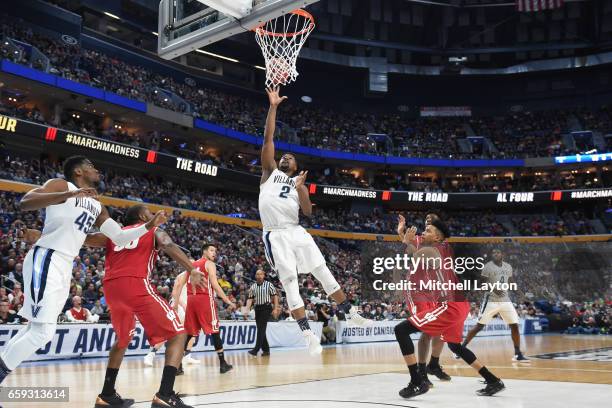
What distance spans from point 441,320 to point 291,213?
227 centimetres

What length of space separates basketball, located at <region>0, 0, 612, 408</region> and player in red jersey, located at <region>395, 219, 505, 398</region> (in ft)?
0.09

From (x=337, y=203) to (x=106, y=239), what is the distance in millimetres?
41372

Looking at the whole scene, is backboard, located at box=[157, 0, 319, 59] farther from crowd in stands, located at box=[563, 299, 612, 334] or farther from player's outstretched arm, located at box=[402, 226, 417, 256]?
crowd in stands, located at box=[563, 299, 612, 334]

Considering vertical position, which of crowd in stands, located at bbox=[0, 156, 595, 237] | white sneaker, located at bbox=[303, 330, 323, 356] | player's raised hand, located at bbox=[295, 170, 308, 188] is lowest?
white sneaker, located at bbox=[303, 330, 323, 356]

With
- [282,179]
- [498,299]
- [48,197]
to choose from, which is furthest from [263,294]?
[48,197]

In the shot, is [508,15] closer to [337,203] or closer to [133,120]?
[337,203]

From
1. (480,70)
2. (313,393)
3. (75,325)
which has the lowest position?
(313,393)

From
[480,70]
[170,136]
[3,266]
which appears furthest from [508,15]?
[3,266]

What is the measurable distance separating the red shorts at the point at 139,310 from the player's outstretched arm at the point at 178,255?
437 mm

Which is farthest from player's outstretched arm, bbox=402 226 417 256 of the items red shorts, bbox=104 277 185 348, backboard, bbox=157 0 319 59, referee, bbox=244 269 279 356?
referee, bbox=244 269 279 356

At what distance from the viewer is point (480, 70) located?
49.2 meters

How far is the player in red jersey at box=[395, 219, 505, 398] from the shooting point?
6902mm

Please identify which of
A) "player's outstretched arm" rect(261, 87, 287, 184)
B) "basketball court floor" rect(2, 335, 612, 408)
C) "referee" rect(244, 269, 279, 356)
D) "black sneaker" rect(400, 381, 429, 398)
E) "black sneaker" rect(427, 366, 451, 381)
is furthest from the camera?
"referee" rect(244, 269, 279, 356)

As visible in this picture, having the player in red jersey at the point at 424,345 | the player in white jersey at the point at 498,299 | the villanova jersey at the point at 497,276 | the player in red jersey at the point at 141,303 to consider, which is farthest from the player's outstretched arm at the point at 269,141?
the villanova jersey at the point at 497,276
